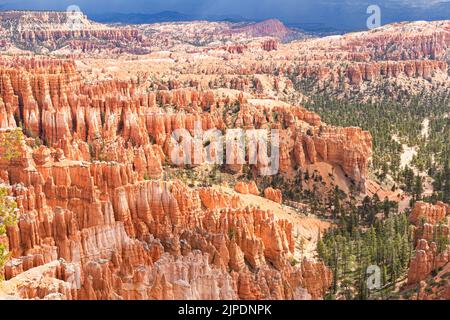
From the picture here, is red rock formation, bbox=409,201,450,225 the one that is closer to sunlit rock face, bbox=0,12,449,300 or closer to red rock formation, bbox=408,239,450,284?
sunlit rock face, bbox=0,12,449,300

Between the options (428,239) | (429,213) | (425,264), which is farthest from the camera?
(429,213)

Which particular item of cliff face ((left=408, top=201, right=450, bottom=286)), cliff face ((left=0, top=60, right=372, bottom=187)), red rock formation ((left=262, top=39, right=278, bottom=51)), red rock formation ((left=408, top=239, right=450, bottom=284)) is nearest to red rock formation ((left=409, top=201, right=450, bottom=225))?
cliff face ((left=408, top=201, right=450, bottom=286))

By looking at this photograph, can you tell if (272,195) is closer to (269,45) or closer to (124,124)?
(124,124)

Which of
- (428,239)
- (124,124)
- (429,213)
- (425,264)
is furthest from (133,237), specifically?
(124,124)

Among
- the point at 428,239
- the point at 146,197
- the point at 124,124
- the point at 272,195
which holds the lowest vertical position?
the point at 428,239

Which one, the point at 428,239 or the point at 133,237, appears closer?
the point at 133,237

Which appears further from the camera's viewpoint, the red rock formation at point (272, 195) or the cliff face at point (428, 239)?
the red rock formation at point (272, 195)

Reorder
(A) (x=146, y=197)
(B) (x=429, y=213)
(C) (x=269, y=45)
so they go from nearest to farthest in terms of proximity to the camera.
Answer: (A) (x=146, y=197) → (B) (x=429, y=213) → (C) (x=269, y=45)

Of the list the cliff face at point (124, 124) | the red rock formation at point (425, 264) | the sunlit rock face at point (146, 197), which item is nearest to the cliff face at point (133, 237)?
the sunlit rock face at point (146, 197)

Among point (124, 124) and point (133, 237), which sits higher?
point (124, 124)

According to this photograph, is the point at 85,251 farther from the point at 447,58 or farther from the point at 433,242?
the point at 447,58

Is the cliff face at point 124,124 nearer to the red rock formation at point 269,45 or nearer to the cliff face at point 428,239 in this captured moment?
the cliff face at point 428,239
